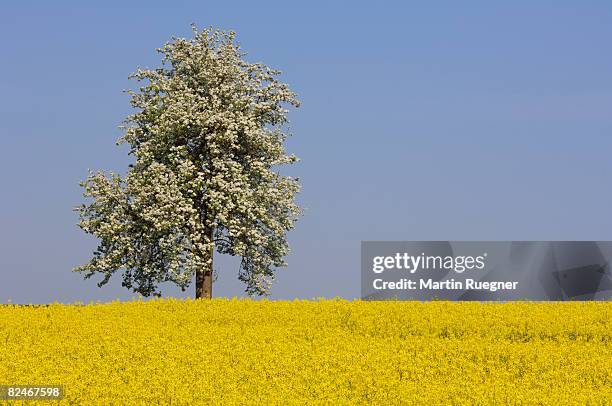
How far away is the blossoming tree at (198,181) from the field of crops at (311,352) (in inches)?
361

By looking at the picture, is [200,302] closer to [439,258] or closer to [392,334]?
[392,334]

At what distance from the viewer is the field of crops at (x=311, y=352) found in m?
14.7

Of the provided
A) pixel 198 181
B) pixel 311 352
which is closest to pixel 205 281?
pixel 198 181

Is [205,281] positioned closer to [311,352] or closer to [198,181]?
[198,181]

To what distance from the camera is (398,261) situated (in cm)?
3709

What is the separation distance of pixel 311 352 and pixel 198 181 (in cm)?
1907

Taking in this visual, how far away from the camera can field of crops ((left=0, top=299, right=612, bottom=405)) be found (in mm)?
14680

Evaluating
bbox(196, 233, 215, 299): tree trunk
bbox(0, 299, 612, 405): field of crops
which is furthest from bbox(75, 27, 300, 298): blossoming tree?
bbox(0, 299, 612, 405): field of crops

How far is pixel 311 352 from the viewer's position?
60.7ft

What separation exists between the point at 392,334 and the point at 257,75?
18548 mm

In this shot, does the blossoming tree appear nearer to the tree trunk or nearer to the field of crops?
the tree trunk

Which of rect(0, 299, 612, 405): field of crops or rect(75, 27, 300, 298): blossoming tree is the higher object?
rect(75, 27, 300, 298): blossoming tree

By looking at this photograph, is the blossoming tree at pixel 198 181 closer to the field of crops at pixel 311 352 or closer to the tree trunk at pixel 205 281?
the tree trunk at pixel 205 281

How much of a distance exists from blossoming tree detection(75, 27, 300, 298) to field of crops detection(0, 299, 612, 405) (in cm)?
918
